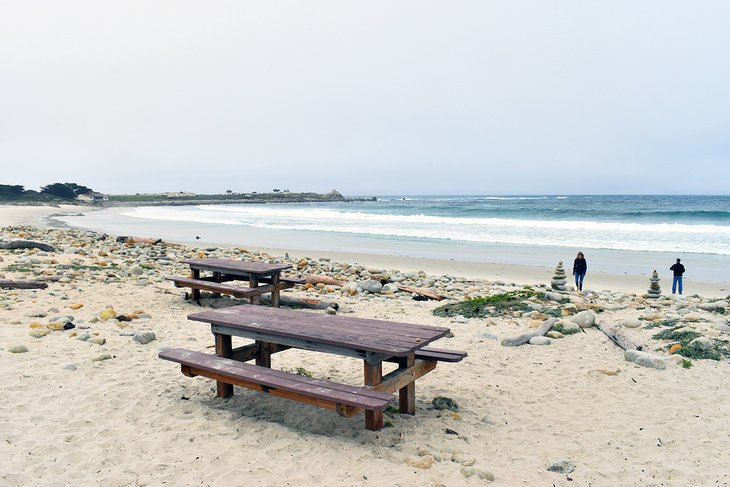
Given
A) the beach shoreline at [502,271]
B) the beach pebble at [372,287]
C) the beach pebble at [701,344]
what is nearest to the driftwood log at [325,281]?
the beach pebble at [372,287]

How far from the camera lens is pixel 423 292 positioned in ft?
37.7

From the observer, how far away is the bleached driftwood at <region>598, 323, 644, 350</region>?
23.9 ft

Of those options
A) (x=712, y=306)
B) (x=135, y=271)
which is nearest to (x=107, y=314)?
(x=135, y=271)

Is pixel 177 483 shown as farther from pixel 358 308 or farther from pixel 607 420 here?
pixel 358 308

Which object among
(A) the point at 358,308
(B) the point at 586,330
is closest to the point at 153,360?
(A) the point at 358,308

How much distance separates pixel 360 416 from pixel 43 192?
80.6m

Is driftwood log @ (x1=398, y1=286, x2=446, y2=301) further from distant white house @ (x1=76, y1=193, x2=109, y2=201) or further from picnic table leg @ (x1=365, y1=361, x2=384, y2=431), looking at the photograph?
distant white house @ (x1=76, y1=193, x2=109, y2=201)

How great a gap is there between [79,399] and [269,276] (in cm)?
526

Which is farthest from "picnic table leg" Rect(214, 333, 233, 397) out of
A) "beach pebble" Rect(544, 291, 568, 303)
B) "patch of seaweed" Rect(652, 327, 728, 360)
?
"beach pebble" Rect(544, 291, 568, 303)

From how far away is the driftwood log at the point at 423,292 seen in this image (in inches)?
442

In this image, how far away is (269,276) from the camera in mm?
10289

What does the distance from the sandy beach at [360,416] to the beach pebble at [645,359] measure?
5 centimetres

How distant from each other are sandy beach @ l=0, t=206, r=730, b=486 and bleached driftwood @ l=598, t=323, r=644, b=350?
0.09 metres

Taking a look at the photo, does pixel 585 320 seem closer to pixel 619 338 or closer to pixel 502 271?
pixel 619 338
